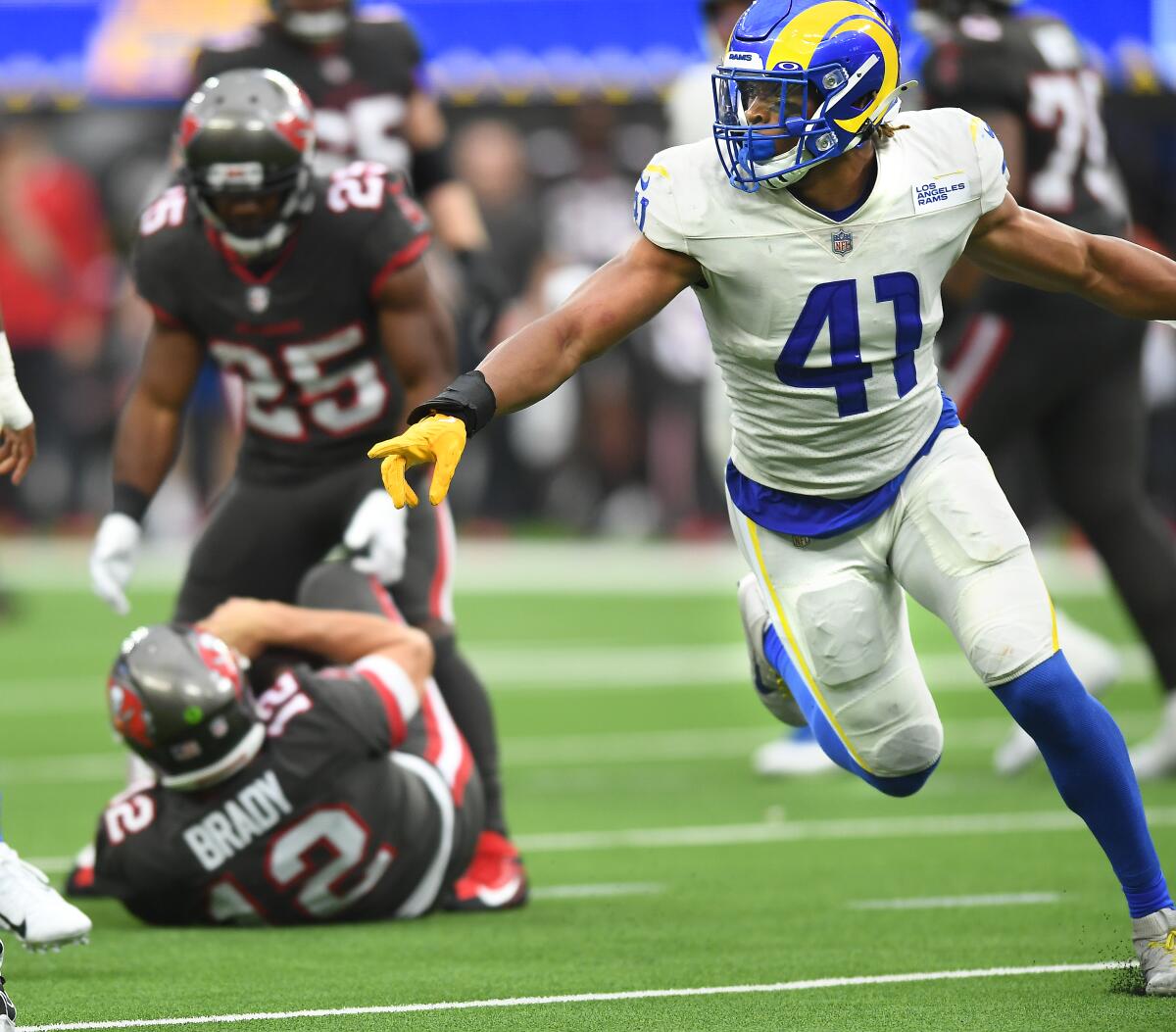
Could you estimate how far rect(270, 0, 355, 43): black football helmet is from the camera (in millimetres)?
6438

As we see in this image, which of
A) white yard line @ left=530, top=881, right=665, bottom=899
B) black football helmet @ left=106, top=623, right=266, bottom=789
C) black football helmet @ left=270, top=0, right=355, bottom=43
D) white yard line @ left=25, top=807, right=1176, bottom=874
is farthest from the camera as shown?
black football helmet @ left=270, top=0, right=355, bottom=43

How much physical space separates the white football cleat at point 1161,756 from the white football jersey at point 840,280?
243 centimetres

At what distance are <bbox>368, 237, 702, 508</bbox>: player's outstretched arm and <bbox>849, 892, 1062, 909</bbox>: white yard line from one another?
1.56 m

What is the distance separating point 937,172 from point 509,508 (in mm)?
12057

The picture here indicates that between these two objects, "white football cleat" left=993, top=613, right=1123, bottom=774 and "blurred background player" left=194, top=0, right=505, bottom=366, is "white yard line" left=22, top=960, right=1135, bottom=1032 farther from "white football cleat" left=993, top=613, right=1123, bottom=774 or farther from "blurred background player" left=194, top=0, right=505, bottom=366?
"blurred background player" left=194, top=0, right=505, bottom=366

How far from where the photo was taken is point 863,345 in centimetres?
398

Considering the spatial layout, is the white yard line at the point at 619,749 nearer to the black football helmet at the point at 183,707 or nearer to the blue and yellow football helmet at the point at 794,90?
the black football helmet at the point at 183,707

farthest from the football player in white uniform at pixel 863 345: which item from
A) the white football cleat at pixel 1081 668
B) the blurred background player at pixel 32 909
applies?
the white football cleat at pixel 1081 668

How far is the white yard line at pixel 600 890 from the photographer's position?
5020mm

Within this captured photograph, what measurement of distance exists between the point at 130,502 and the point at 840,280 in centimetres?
215

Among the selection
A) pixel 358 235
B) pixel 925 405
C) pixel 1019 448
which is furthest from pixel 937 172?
pixel 1019 448

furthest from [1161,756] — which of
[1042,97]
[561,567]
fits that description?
[561,567]

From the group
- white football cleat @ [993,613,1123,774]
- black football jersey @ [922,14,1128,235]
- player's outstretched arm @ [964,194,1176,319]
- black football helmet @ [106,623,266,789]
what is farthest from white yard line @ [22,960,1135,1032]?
black football jersey @ [922,14,1128,235]

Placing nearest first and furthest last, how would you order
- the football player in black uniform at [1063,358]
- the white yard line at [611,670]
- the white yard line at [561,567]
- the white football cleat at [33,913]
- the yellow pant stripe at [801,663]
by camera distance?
the white football cleat at [33,913]
the yellow pant stripe at [801,663]
the football player in black uniform at [1063,358]
the white yard line at [611,670]
the white yard line at [561,567]
